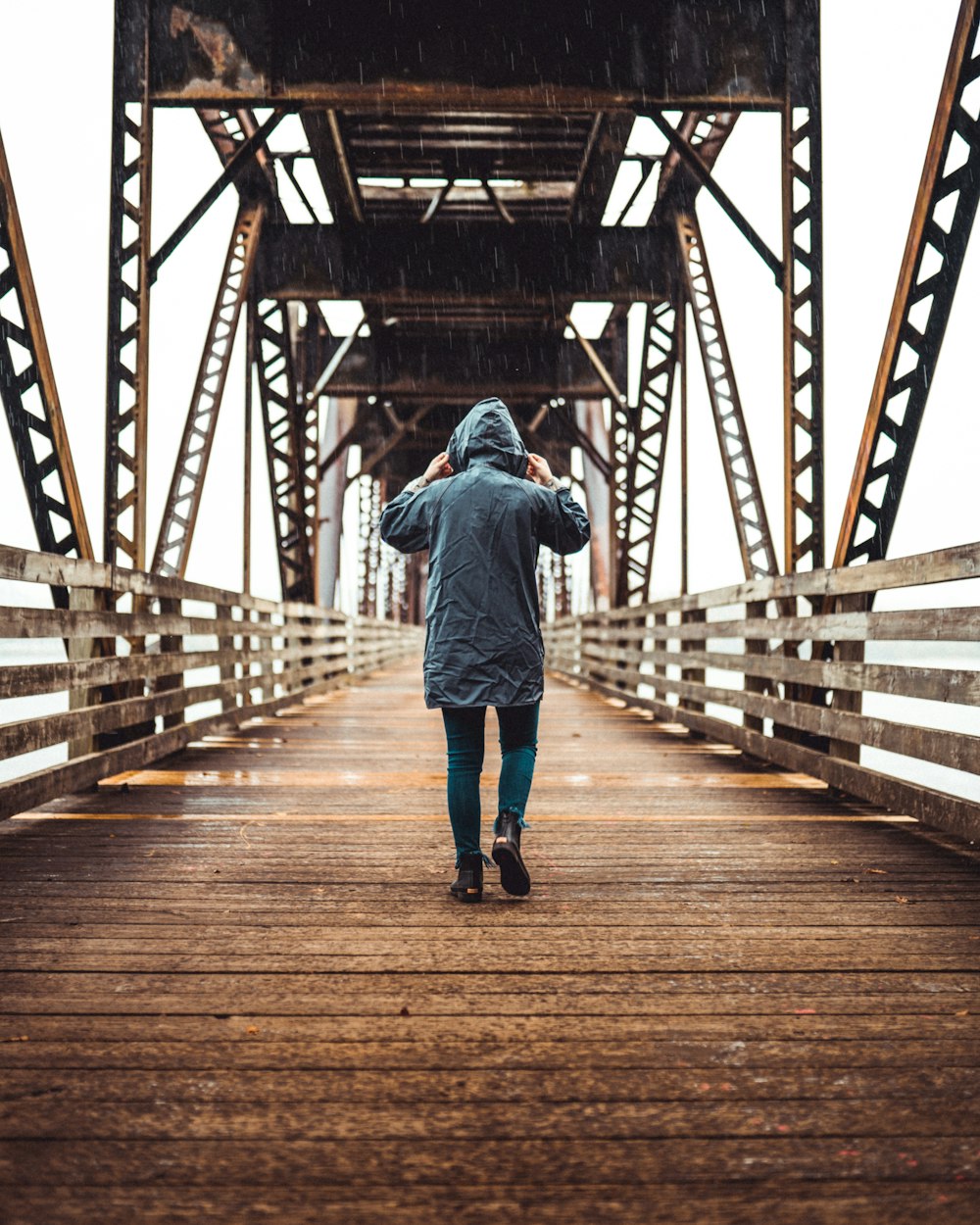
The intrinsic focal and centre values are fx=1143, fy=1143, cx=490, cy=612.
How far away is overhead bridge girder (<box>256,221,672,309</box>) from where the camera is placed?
460 inches

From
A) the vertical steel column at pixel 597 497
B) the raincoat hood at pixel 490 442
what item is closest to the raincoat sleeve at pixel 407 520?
the raincoat hood at pixel 490 442

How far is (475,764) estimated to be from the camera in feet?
12.4

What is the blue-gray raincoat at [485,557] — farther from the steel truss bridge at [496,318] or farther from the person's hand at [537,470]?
the steel truss bridge at [496,318]

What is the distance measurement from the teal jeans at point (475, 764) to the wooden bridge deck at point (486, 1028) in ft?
0.83

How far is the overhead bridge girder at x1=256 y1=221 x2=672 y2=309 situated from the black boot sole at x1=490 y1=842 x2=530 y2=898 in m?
9.04

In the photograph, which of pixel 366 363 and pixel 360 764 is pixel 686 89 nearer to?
pixel 360 764

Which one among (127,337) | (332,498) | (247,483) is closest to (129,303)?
(127,337)

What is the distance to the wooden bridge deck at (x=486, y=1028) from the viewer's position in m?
1.77

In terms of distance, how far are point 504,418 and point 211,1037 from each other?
2289mm

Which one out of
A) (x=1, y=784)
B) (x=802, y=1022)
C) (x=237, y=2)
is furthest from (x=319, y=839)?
(x=237, y=2)

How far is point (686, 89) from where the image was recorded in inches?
305

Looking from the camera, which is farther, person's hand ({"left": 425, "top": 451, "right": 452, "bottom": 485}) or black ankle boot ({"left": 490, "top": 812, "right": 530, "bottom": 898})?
person's hand ({"left": 425, "top": 451, "right": 452, "bottom": 485})

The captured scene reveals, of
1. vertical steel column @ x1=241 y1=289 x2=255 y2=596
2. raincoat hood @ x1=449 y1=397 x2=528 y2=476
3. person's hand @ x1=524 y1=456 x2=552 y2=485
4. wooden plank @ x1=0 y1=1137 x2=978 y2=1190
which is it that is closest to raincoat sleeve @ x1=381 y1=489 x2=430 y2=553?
raincoat hood @ x1=449 y1=397 x2=528 y2=476

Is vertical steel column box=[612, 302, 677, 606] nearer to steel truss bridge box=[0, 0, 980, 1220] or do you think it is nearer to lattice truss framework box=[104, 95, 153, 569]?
steel truss bridge box=[0, 0, 980, 1220]
